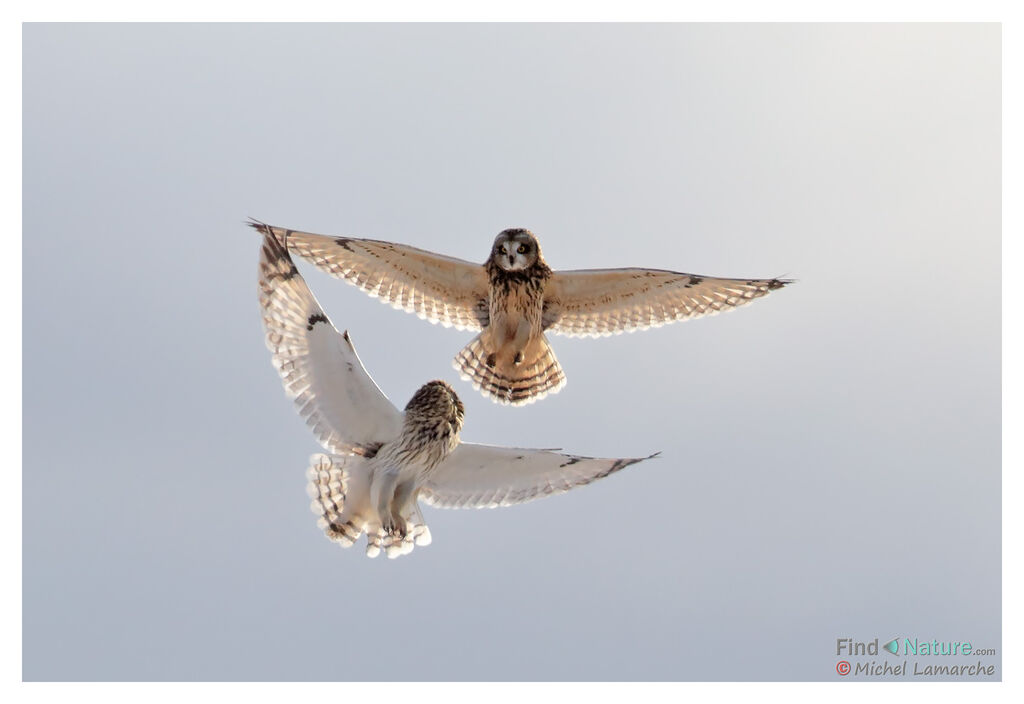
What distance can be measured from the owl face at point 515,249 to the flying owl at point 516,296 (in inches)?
0.4

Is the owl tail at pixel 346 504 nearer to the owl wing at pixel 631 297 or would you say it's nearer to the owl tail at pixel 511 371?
the owl tail at pixel 511 371

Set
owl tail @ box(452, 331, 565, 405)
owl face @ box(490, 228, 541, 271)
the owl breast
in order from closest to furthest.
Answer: owl face @ box(490, 228, 541, 271), the owl breast, owl tail @ box(452, 331, 565, 405)

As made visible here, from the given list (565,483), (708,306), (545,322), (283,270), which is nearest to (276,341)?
(283,270)

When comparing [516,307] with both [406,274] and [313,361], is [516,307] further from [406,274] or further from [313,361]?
[313,361]

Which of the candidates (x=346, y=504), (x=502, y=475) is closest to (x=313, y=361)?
(x=346, y=504)

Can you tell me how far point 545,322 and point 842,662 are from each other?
136 inches

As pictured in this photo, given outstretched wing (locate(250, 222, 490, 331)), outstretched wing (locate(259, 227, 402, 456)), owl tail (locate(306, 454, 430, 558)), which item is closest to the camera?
outstretched wing (locate(259, 227, 402, 456))

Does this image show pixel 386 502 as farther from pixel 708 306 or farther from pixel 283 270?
pixel 708 306

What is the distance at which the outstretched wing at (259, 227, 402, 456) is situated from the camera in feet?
28.9

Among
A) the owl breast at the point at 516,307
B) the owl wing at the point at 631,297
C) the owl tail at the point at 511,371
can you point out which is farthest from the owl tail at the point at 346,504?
the owl wing at the point at 631,297

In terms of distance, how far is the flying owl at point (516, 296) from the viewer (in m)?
10.7

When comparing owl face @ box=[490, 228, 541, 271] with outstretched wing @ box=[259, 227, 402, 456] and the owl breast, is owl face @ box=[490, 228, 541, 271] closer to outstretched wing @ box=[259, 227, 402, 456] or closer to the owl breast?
the owl breast

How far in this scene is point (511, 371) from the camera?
11023 mm

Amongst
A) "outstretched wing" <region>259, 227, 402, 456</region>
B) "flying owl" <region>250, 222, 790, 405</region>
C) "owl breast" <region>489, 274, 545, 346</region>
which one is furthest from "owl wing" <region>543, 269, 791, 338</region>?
"outstretched wing" <region>259, 227, 402, 456</region>
